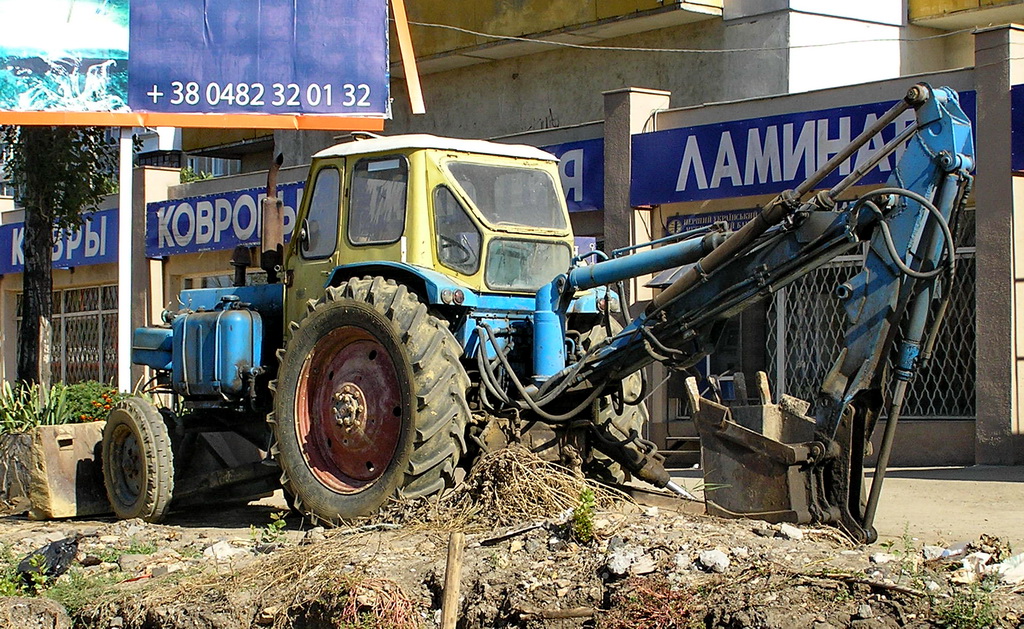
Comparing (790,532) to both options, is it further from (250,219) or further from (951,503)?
(250,219)

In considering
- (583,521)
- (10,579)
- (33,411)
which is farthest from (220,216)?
(583,521)

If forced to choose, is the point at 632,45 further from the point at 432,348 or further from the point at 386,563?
the point at 386,563

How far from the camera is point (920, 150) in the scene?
7.49 metres

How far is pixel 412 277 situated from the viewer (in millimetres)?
9320

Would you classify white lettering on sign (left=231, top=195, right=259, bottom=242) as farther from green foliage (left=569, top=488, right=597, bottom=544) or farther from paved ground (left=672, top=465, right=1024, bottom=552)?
green foliage (left=569, top=488, right=597, bottom=544)

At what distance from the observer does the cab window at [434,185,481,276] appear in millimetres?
9398

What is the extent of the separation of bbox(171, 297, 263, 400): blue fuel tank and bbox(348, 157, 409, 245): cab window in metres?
1.28

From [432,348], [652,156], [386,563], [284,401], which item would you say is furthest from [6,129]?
[386,563]

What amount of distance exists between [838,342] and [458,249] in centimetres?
732

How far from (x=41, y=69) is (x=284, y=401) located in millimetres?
7544

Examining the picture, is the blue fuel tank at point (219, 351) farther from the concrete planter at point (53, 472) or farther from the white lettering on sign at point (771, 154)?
the white lettering on sign at point (771, 154)

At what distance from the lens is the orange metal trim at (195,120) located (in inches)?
594

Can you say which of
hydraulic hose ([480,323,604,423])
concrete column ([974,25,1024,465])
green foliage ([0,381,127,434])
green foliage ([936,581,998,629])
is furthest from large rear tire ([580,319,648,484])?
concrete column ([974,25,1024,465])

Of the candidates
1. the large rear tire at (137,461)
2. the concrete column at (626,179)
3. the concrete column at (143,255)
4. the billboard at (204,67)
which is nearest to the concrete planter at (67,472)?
the large rear tire at (137,461)
